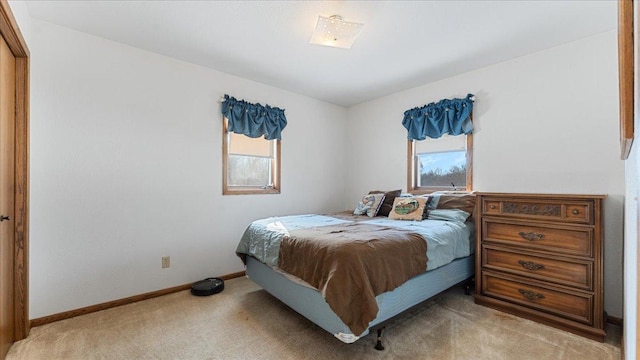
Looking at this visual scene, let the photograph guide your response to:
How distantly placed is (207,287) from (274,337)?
3.78ft

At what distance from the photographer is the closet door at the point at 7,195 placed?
1840 mm

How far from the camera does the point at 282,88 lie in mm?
3900

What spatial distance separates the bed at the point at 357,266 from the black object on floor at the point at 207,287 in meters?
0.38

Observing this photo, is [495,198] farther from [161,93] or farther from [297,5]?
[161,93]

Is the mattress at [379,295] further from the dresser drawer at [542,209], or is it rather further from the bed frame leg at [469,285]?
the dresser drawer at [542,209]

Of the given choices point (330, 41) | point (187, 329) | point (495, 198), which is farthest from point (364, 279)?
point (330, 41)

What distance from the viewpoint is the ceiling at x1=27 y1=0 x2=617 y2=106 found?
2121 mm

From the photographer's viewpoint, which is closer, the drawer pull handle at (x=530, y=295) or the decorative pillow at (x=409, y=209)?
the drawer pull handle at (x=530, y=295)

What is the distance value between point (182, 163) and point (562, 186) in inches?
150

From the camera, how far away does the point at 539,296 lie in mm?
2297

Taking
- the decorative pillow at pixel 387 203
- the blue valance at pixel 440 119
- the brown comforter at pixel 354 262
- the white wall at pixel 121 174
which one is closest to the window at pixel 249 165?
the white wall at pixel 121 174

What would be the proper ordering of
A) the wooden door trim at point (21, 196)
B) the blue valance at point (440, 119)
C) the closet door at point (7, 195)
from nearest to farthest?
the closet door at point (7, 195) → the wooden door trim at point (21, 196) → the blue valance at point (440, 119)

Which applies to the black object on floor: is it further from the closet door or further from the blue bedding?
the closet door

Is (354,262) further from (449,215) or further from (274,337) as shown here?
(449,215)
